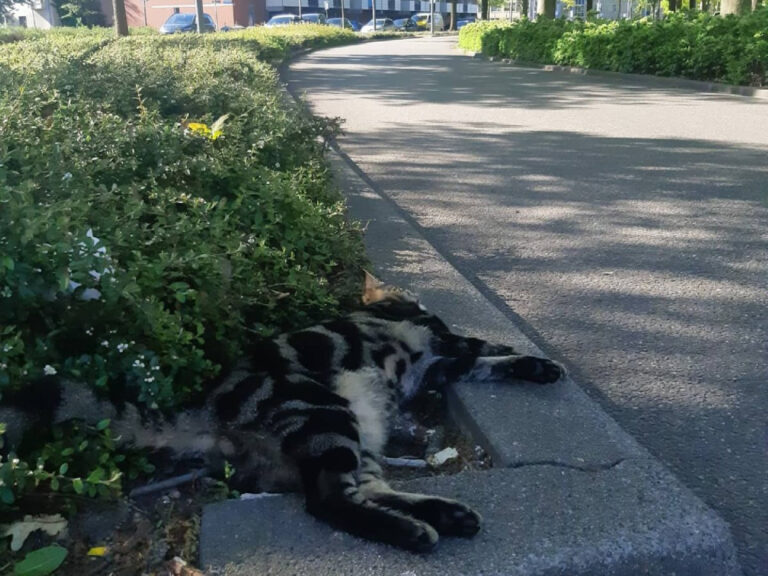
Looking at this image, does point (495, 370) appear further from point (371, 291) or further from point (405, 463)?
point (371, 291)

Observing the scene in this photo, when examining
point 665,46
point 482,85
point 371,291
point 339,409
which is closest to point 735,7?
point 665,46

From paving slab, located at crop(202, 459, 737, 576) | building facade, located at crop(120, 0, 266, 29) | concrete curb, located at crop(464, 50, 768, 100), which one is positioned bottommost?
paving slab, located at crop(202, 459, 737, 576)

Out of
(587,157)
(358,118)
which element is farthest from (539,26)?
(587,157)

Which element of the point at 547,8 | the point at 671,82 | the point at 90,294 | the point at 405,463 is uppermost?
the point at 547,8

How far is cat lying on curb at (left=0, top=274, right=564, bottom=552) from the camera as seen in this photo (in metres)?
2.38

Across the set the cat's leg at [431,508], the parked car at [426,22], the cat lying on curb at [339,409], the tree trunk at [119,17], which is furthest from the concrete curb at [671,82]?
the parked car at [426,22]

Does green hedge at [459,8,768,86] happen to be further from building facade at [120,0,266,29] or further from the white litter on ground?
building facade at [120,0,266,29]

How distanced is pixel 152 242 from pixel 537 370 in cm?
171

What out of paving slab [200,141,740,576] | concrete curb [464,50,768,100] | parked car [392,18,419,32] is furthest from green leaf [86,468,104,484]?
parked car [392,18,419,32]

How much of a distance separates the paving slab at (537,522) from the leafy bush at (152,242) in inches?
21.0

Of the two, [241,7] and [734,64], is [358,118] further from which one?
[241,7]

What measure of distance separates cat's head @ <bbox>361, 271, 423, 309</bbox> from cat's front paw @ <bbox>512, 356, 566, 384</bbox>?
2.42ft

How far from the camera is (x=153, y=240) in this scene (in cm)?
317

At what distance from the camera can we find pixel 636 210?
21.4 ft
